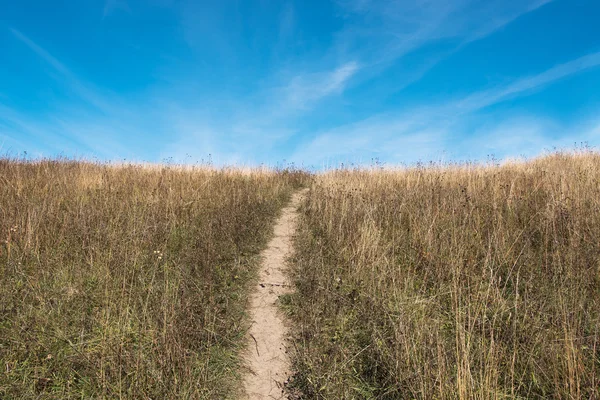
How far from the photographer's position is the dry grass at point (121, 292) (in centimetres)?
281

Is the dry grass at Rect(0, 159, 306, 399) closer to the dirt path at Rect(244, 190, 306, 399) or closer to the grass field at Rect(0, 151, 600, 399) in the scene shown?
the grass field at Rect(0, 151, 600, 399)

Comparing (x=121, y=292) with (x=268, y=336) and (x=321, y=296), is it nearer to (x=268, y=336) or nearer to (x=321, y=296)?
(x=268, y=336)

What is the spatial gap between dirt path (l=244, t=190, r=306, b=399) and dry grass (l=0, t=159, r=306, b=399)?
0.18 meters

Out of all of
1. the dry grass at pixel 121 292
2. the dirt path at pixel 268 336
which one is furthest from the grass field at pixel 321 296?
the dirt path at pixel 268 336

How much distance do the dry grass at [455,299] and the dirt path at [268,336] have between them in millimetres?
230

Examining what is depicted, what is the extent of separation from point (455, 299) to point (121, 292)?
157 inches

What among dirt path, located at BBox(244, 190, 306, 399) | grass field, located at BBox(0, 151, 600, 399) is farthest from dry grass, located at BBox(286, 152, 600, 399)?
dirt path, located at BBox(244, 190, 306, 399)

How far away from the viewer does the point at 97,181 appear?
8.94m

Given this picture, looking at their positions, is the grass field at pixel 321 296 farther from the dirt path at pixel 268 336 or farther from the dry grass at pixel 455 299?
the dirt path at pixel 268 336

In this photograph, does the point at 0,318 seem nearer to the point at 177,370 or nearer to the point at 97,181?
the point at 177,370

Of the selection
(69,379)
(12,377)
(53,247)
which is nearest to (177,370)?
(69,379)

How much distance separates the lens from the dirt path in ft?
10.4

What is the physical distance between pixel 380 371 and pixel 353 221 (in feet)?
12.1

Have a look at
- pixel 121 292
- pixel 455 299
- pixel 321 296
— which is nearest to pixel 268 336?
pixel 321 296
